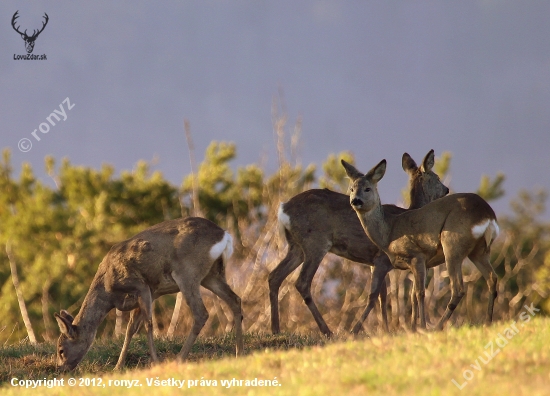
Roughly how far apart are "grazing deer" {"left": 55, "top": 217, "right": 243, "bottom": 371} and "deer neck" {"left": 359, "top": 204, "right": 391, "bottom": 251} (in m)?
1.84

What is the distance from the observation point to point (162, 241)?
1020 cm

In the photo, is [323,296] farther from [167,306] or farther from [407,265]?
[407,265]

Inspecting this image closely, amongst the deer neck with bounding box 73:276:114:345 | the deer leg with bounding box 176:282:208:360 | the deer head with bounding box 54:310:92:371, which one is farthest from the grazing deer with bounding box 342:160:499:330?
the deer head with bounding box 54:310:92:371

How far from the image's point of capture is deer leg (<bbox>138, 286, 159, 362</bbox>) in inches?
383

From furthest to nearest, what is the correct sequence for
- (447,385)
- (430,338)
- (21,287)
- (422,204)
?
(21,287), (422,204), (430,338), (447,385)

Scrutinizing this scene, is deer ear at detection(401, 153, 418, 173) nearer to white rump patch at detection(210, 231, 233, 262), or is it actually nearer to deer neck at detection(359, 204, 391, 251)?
deer neck at detection(359, 204, 391, 251)

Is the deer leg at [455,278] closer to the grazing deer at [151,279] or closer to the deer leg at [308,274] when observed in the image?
the deer leg at [308,274]

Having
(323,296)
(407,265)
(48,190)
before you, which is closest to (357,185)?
(407,265)

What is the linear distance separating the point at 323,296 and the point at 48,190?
10046 mm

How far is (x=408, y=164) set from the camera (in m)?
11.8

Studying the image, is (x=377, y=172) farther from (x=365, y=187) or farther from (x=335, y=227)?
(x=335, y=227)

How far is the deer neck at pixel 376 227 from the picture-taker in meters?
10.6

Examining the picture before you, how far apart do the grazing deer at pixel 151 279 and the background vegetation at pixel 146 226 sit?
1302cm

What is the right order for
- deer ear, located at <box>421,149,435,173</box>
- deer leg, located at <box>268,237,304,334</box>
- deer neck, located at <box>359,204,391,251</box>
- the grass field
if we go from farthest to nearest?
deer leg, located at <box>268,237,304,334</box>
deer ear, located at <box>421,149,435,173</box>
deer neck, located at <box>359,204,391,251</box>
the grass field
